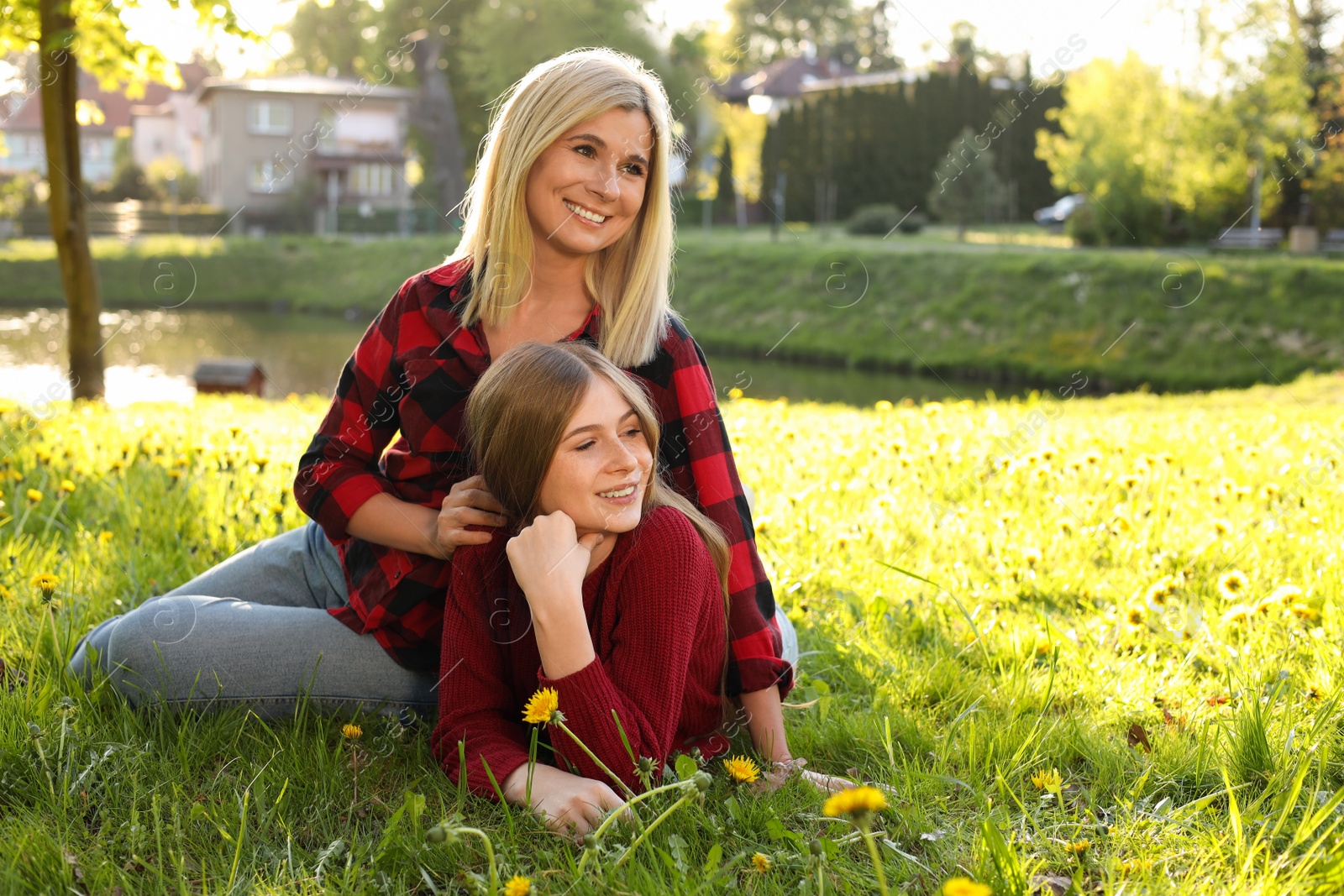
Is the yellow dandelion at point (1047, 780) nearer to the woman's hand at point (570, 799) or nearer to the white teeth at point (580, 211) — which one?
the woman's hand at point (570, 799)

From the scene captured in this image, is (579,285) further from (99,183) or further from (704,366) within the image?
(99,183)

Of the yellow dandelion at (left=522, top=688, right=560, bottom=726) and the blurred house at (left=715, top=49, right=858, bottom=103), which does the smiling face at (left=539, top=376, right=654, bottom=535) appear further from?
the blurred house at (left=715, top=49, right=858, bottom=103)

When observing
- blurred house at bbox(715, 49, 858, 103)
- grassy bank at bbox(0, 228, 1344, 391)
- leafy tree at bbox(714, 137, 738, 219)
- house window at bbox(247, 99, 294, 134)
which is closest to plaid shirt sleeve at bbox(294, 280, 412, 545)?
grassy bank at bbox(0, 228, 1344, 391)

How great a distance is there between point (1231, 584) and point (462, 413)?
6.75 feet

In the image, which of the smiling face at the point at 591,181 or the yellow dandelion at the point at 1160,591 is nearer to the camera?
the smiling face at the point at 591,181

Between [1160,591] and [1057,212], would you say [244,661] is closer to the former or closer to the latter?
[1160,591]

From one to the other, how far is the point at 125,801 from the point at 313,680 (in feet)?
1.35

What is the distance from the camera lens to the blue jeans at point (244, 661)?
88.4 inches

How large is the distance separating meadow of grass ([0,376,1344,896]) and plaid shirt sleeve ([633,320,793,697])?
0.75ft

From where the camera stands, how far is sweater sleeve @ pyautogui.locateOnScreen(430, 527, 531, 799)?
2027 mm

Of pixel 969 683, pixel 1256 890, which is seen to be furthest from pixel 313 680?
pixel 1256 890

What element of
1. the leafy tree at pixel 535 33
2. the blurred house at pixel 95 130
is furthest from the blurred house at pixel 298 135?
the blurred house at pixel 95 130

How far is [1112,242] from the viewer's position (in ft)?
75.5

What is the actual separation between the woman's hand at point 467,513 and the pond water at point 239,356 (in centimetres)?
849
